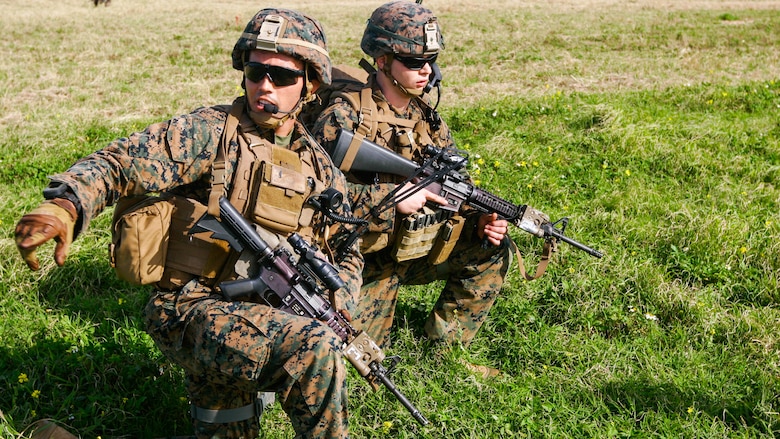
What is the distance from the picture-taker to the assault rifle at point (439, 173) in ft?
13.8

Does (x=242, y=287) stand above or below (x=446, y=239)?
above

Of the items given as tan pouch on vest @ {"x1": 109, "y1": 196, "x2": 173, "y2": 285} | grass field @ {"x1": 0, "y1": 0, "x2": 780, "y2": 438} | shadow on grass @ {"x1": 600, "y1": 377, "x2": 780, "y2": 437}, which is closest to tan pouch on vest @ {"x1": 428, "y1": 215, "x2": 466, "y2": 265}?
grass field @ {"x1": 0, "y1": 0, "x2": 780, "y2": 438}

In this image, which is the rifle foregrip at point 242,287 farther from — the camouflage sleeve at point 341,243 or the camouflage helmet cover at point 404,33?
the camouflage helmet cover at point 404,33

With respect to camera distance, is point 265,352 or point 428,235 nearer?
point 265,352

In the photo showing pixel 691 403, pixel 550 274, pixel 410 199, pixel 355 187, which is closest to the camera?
pixel 691 403

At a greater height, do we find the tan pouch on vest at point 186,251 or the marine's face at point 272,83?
the marine's face at point 272,83

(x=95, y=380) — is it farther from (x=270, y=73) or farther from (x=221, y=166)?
(x=270, y=73)

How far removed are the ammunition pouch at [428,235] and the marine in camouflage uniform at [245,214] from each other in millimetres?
799

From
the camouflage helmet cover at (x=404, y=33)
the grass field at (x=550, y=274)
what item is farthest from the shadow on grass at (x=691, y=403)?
the camouflage helmet cover at (x=404, y=33)

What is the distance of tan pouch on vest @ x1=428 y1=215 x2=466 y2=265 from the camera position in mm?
4672

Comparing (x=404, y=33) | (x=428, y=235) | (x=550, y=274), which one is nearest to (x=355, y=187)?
(x=428, y=235)

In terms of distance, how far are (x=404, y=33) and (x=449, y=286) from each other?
5.67 ft

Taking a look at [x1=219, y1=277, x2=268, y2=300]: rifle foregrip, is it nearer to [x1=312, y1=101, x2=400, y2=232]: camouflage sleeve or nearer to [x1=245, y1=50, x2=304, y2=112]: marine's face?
[x1=245, y1=50, x2=304, y2=112]: marine's face

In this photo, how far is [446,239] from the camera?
184 inches
